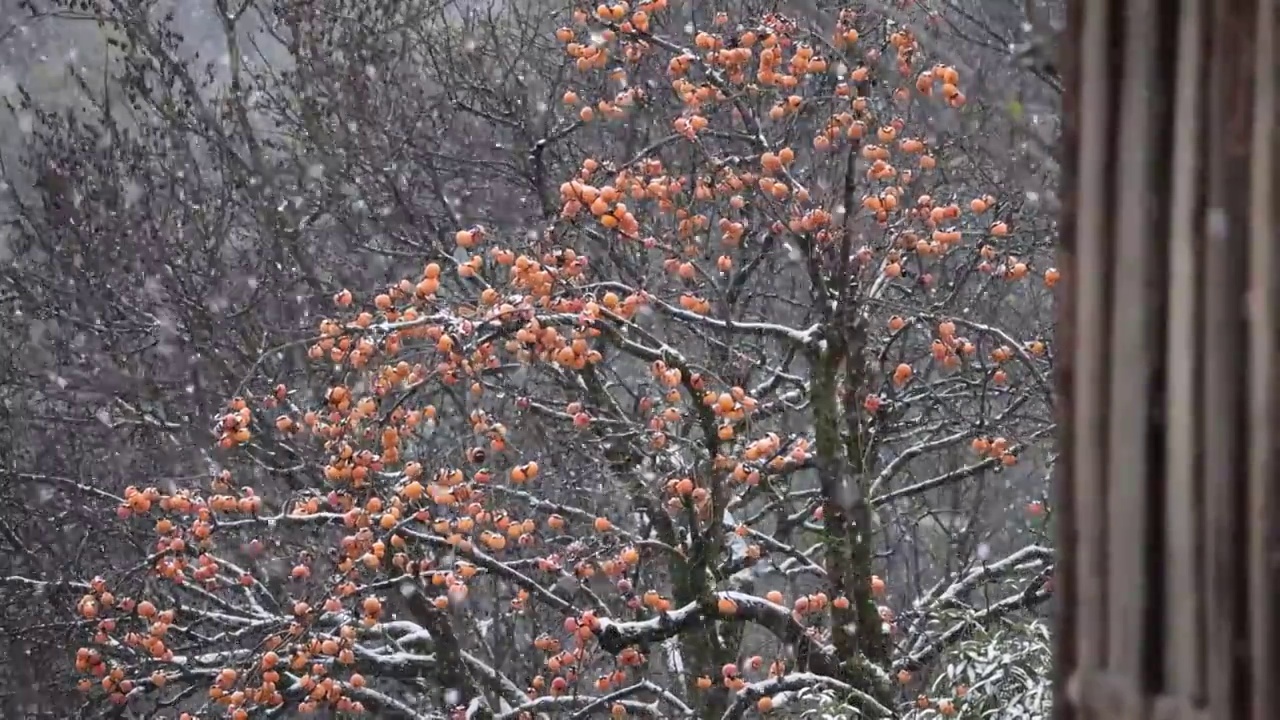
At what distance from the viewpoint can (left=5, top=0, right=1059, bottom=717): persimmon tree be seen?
457 centimetres

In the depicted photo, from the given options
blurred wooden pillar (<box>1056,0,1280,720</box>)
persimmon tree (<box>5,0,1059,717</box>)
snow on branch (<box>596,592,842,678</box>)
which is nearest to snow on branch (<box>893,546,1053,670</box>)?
persimmon tree (<box>5,0,1059,717</box>)

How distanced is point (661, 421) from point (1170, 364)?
4002 mm

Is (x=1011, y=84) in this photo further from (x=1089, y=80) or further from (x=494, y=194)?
(x=494, y=194)

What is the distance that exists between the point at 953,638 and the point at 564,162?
4.08 m

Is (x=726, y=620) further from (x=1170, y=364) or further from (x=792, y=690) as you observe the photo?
(x=1170, y=364)

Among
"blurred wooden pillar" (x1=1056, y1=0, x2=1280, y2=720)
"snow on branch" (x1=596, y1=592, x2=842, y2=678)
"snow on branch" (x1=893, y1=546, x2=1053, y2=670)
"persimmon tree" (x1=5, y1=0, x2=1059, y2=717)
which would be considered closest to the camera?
"blurred wooden pillar" (x1=1056, y1=0, x2=1280, y2=720)

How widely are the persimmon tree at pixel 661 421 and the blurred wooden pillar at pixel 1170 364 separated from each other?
272cm

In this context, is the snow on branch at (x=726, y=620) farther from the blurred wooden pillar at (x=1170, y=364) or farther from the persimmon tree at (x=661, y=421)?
the blurred wooden pillar at (x=1170, y=364)

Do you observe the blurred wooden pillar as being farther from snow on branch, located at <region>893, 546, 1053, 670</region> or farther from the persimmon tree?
snow on branch, located at <region>893, 546, 1053, 670</region>

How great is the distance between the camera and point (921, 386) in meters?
6.93

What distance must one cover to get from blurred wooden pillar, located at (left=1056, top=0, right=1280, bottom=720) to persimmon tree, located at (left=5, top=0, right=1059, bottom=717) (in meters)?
2.72

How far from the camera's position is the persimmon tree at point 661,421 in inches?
180

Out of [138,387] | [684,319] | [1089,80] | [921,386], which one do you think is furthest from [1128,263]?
[138,387]

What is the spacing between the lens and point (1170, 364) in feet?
3.92
